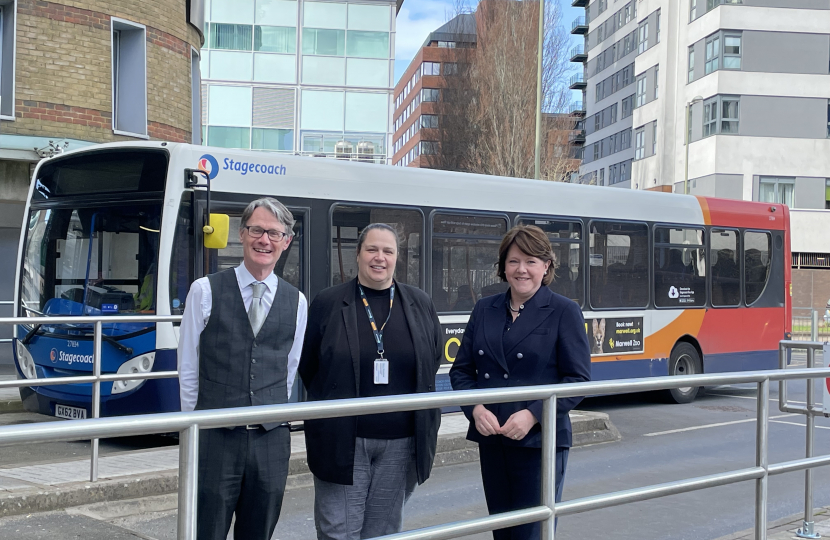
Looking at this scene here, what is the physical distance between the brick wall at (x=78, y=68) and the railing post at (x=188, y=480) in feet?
47.6

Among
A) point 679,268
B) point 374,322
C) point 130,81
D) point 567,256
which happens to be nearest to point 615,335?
point 567,256

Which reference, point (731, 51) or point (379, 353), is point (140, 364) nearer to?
point (379, 353)

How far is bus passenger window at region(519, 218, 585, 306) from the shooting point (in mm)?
12344

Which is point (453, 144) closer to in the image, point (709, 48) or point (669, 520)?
point (709, 48)

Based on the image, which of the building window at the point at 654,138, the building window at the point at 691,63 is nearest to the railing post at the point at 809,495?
the building window at the point at 691,63

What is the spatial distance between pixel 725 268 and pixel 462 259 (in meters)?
5.44

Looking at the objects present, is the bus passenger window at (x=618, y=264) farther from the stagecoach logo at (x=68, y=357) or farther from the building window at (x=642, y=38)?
the building window at (x=642, y=38)

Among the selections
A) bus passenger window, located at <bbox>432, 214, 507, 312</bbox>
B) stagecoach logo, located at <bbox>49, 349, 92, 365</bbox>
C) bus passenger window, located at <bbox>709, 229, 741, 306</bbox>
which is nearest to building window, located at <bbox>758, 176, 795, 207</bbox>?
bus passenger window, located at <bbox>709, 229, 741, 306</bbox>

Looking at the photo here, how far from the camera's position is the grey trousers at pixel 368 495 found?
11.6 feet

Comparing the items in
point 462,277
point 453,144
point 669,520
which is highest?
point 453,144

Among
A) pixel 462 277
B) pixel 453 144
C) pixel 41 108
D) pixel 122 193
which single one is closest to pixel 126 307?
pixel 122 193

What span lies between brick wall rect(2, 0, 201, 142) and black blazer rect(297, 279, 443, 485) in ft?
43.9

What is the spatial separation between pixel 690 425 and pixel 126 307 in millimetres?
5919

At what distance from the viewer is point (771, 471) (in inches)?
181
